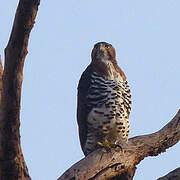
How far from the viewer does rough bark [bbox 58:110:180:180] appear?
511 cm

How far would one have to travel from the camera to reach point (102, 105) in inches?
270

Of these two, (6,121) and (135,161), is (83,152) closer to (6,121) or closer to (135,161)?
(135,161)

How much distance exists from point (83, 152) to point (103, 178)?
1.94 meters

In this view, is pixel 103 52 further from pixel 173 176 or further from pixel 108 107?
pixel 173 176

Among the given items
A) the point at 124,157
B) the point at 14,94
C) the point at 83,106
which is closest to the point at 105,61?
the point at 83,106

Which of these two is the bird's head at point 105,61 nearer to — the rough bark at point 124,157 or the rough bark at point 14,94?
the rough bark at point 124,157

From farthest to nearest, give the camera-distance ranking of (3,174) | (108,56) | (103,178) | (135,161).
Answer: (108,56) < (135,161) < (103,178) < (3,174)

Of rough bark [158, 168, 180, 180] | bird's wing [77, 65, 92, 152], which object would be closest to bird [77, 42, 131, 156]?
bird's wing [77, 65, 92, 152]

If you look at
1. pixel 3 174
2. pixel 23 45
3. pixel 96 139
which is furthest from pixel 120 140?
pixel 23 45

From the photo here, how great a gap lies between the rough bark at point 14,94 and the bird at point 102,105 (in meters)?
2.10

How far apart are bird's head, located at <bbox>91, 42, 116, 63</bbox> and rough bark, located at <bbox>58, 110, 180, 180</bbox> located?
1439 mm

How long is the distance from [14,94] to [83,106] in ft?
8.84

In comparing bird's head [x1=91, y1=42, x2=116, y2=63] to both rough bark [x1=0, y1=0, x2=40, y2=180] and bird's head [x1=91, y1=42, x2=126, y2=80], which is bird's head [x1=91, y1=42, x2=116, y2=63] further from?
rough bark [x1=0, y1=0, x2=40, y2=180]

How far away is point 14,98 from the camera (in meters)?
4.40
